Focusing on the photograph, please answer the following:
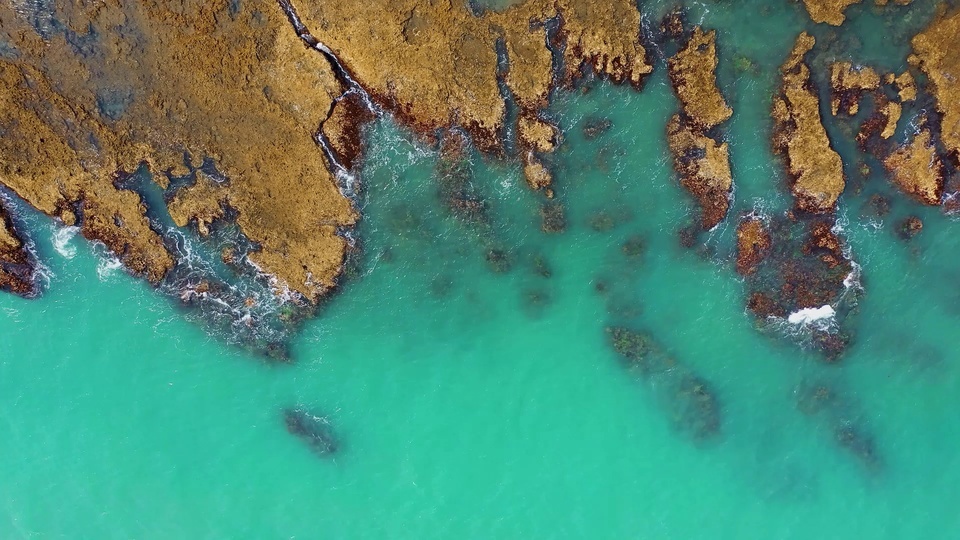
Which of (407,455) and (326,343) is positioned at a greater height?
(326,343)

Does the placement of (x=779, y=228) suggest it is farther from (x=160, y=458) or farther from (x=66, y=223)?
(x=66, y=223)

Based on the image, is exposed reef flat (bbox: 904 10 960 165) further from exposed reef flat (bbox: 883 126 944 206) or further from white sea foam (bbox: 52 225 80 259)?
white sea foam (bbox: 52 225 80 259)

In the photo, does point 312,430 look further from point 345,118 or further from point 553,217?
point 553,217

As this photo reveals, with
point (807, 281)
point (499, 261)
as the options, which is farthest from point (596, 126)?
point (807, 281)

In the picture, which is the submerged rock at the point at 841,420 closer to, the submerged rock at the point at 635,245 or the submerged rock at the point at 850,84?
the submerged rock at the point at 635,245

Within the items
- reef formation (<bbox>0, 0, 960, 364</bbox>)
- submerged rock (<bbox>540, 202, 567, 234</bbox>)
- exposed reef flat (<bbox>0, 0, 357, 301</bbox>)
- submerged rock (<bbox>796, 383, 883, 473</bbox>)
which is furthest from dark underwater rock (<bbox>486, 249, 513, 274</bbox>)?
submerged rock (<bbox>796, 383, 883, 473</bbox>)

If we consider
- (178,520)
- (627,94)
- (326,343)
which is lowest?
(178,520)

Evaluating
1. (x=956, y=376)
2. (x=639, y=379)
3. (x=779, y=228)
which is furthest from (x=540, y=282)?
(x=956, y=376)
